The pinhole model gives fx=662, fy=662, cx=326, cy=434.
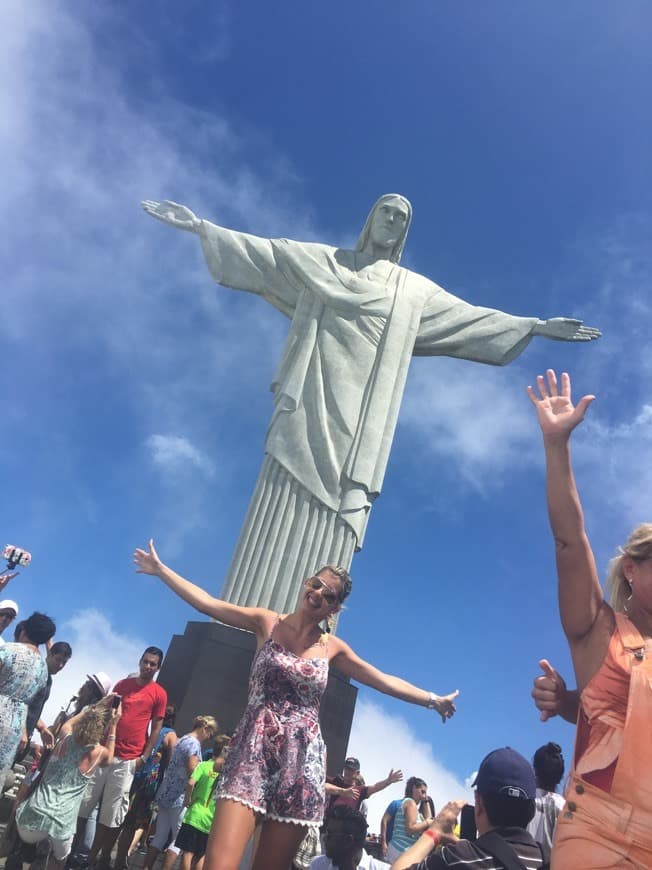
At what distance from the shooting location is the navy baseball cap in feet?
7.27

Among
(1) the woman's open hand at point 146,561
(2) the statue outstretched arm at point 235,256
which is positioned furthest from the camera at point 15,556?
(1) the woman's open hand at point 146,561

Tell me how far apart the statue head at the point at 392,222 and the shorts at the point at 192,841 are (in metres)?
7.84

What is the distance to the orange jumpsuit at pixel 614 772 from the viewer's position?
1413 millimetres

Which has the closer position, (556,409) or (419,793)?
(556,409)

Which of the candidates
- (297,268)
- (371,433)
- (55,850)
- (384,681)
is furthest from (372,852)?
(297,268)

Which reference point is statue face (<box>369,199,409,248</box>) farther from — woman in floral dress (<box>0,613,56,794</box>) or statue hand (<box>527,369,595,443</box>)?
statue hand (<box>527,369,595,443</box>)

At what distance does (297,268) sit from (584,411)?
780cm

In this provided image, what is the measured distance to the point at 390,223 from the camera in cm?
988

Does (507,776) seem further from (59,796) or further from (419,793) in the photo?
(419,793)

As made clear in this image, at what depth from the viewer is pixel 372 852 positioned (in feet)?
28.3

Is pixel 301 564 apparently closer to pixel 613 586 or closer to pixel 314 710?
pixel 314 710

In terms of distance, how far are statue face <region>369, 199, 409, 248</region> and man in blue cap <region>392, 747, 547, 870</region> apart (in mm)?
8552

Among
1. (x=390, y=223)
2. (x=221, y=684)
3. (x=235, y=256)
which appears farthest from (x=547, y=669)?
(x=390, y=223)

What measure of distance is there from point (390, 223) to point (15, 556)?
14636mm
